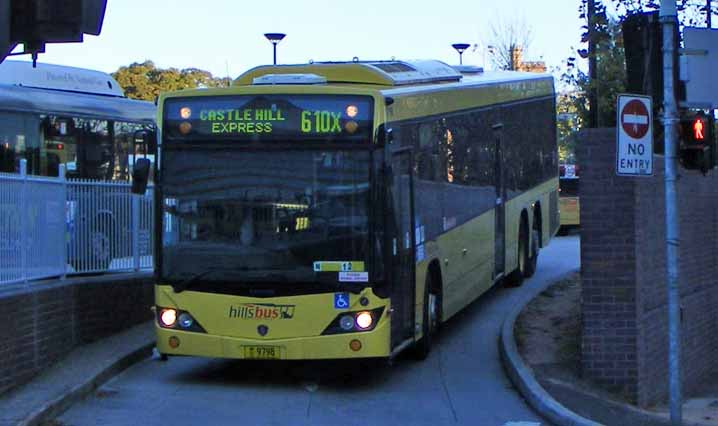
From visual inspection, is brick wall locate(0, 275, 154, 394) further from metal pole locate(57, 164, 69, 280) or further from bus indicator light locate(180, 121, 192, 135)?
bus indicator light locate(180, 121, 192, 135)

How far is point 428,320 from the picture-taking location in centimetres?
1338

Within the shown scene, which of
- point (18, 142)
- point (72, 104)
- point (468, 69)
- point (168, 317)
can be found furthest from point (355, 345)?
point (72, 104)

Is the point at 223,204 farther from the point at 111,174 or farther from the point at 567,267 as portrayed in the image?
the point at 567,267

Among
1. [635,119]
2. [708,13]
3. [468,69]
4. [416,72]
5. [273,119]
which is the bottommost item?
[635,119]

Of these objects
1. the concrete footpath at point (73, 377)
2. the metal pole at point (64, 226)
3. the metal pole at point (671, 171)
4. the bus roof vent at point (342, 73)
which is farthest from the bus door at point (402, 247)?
the metal pole at point (64, 226)

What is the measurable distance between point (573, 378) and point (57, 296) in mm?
5778

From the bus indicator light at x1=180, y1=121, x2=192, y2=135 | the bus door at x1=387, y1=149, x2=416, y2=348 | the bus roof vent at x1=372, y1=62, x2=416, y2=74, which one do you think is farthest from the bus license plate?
the bus roof vent at x1=372, y1=62, x2=416, y2=74

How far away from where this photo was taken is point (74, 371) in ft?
38.2

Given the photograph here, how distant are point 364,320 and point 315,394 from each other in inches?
43.2

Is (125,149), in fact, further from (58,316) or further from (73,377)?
(73,377)

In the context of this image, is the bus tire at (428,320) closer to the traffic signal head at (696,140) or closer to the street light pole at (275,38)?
the traffic signal head at (696,140)

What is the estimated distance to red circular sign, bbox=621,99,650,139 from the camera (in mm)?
10375

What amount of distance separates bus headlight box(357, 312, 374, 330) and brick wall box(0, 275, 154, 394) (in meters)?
3.38

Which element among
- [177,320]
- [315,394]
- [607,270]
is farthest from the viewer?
[607,270]
